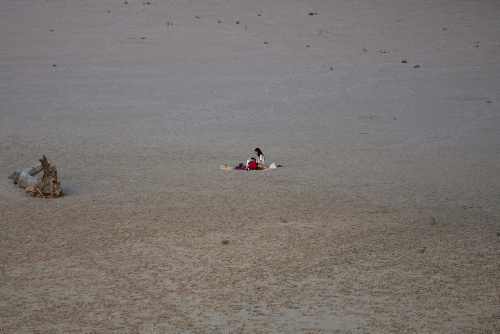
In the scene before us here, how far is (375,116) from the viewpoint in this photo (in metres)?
25.1

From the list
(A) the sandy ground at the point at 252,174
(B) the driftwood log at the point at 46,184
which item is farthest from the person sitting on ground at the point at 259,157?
(B) the driftwood log at the point at 46,184

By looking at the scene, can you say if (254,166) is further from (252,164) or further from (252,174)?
(252,174)

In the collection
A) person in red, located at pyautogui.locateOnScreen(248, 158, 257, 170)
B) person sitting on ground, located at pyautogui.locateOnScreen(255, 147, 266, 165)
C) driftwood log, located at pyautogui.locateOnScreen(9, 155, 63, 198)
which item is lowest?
driftwood log, located at pyautogui.locateOnScreen(9, 155, 63, 198)

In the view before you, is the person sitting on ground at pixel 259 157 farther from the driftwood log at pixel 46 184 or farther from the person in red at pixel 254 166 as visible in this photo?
the driftwood log at pixel 46 184

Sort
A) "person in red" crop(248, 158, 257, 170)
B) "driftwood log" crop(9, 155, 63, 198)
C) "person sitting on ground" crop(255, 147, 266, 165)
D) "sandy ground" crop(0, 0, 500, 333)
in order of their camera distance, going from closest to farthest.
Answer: "sandy ground" crop(0, 0, 500, 333), "driftwood log" crop(9, 155, 63, 198), "person in red" crop(248, 158, 257, 170), "person sitting on ground" crop(255, 147, 266, 165)

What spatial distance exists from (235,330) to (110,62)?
91.2 ft

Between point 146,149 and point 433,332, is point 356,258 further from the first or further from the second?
point 146,149

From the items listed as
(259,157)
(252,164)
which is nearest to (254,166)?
(252,164)

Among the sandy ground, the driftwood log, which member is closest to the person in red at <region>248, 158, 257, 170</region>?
the sandy ground

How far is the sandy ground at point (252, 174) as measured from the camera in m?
8.29

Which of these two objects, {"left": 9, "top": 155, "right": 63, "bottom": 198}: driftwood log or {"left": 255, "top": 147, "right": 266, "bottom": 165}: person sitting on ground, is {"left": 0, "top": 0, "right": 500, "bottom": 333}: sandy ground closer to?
{"left": 9, "top": 155, "right": 63, "bottom": 198}: driftwood log

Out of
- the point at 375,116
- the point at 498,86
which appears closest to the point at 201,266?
the point at 375,116

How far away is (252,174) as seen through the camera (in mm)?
16656

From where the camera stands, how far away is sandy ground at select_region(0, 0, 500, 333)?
8289 millimetres
